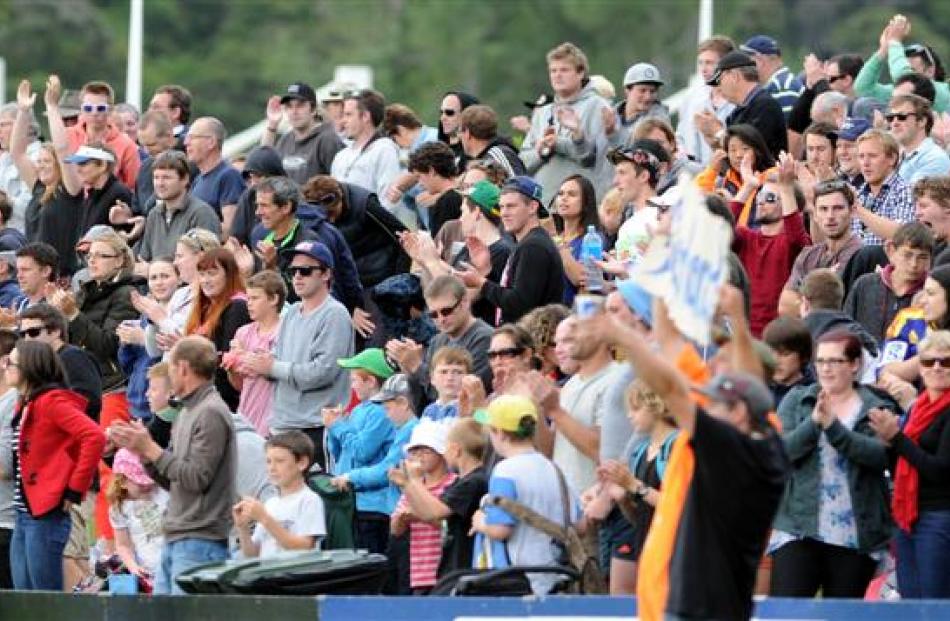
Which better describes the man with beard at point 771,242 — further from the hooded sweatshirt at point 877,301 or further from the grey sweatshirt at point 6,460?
the grey sweatshirt at point 6,460

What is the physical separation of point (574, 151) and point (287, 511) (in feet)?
19.3

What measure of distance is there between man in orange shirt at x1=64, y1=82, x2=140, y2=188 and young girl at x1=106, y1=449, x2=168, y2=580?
5.53m

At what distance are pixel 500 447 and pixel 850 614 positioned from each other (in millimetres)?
2192

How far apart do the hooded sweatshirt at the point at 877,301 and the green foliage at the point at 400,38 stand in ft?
157

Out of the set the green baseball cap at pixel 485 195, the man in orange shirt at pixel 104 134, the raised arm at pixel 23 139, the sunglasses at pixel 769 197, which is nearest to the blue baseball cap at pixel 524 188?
the green baseball cap at pixel 485 195

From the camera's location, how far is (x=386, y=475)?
16.1 meters

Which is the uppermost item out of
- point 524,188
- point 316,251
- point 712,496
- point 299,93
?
point 299,93

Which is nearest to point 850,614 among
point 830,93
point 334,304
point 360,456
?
point 360,456

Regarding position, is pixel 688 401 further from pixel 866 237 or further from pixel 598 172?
pixel 598 172

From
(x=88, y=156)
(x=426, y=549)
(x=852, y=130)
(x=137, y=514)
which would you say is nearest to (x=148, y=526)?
(x=137, y=514)

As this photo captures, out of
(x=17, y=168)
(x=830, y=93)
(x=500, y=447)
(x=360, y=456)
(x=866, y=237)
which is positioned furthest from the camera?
(x=17, y=168)

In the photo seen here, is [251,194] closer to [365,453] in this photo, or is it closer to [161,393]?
[161,393]

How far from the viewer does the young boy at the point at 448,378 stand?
15.9 meters

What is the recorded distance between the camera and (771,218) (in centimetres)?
1719
